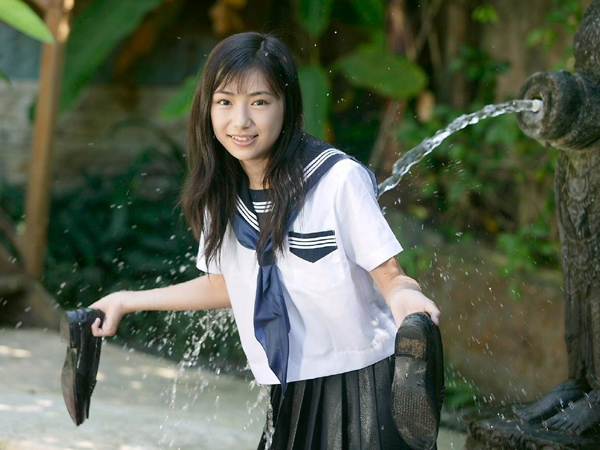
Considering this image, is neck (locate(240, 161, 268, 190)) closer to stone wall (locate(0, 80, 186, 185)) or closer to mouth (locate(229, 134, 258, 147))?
mouth (locate(229, 134, 258, 147))

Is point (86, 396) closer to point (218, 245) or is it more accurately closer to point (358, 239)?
point (218, 245)

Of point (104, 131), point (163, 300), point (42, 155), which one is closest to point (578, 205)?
point (163, 300)

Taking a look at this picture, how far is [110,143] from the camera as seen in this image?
749 cm

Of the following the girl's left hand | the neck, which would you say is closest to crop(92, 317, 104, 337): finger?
the neck

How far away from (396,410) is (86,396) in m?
0.87

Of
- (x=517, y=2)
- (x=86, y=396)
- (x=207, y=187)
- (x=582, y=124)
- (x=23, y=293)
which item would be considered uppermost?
(x=517, y=2)

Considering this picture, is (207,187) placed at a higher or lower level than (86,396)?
higher

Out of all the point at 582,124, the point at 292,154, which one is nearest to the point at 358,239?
the point at 292,154

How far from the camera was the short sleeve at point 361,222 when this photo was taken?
1908 mm

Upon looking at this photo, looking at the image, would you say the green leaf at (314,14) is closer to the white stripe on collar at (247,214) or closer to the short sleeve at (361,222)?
the white stripe on collar at (247,214)

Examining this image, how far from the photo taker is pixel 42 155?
5328 mm

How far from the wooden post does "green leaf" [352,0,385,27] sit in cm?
184

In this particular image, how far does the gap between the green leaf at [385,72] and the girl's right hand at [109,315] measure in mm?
3811

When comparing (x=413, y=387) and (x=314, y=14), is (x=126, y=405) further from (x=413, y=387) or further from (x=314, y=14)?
(x=314, y=14)
